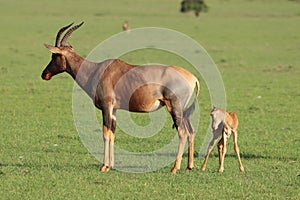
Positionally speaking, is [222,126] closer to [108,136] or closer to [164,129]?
[108,136]

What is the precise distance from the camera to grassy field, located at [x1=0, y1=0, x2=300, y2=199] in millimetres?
9734

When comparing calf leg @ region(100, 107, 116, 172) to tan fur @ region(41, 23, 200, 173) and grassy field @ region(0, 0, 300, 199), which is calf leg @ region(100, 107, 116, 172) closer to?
tan fur @ region(41, 23, 200, 173)

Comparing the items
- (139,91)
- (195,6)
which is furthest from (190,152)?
(195,6)

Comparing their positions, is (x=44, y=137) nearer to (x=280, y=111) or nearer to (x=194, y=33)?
(x=280, y=111)

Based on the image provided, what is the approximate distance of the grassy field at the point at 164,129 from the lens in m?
9.73

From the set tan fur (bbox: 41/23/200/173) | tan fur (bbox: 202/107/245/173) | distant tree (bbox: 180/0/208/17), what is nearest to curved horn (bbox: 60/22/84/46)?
tan fur (bbox: 41/23/200/173)

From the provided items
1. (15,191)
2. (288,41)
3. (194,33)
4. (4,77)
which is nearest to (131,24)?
(194,33)

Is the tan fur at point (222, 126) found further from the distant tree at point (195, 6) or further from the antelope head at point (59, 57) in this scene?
the distant tree at point (195, 6)

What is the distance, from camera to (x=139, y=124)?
16.4 metres

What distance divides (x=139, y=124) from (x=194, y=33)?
2829 centimetres

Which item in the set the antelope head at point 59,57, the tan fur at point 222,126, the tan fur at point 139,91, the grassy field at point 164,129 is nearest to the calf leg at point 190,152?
the tan fur at point 139,91

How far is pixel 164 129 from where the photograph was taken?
624 inches

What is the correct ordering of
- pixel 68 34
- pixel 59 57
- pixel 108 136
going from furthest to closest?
pixel 59 57, pixel 68 34, pixel 108 136

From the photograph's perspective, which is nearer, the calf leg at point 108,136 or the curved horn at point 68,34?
the calf leg at point 108,136
